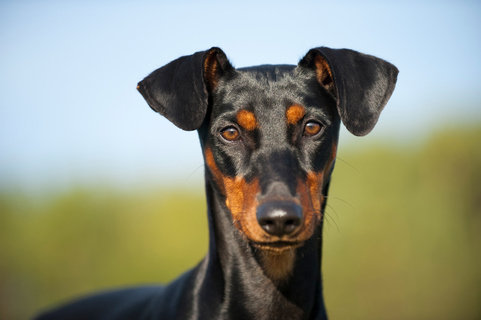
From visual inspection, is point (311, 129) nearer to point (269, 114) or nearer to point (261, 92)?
point (269, 114)

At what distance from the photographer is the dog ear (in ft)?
11.6

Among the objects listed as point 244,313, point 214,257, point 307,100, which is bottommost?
point 244,313

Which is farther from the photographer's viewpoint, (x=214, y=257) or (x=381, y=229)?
(x=381, y=229)

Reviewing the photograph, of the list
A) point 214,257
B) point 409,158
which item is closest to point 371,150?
point 409,158

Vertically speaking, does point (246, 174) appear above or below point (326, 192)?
above

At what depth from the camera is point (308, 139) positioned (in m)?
3.53

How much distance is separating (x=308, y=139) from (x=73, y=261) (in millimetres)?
16642

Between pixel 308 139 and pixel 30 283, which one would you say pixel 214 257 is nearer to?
pixel 308 139

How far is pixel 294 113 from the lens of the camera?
3.48 meters

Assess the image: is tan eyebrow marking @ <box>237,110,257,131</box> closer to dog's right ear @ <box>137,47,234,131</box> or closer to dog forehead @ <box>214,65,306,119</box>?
dog forehead @ <box>214,65,306,119</box>

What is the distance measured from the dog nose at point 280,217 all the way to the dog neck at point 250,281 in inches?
25.9

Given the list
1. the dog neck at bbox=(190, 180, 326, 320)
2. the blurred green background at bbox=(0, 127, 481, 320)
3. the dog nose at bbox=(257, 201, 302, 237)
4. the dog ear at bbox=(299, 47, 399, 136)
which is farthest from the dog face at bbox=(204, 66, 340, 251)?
the blurred green background at bbox=(0, 127, 481, 320)

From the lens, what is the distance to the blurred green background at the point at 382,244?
49.3 ft

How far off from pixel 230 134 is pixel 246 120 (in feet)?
0.65
